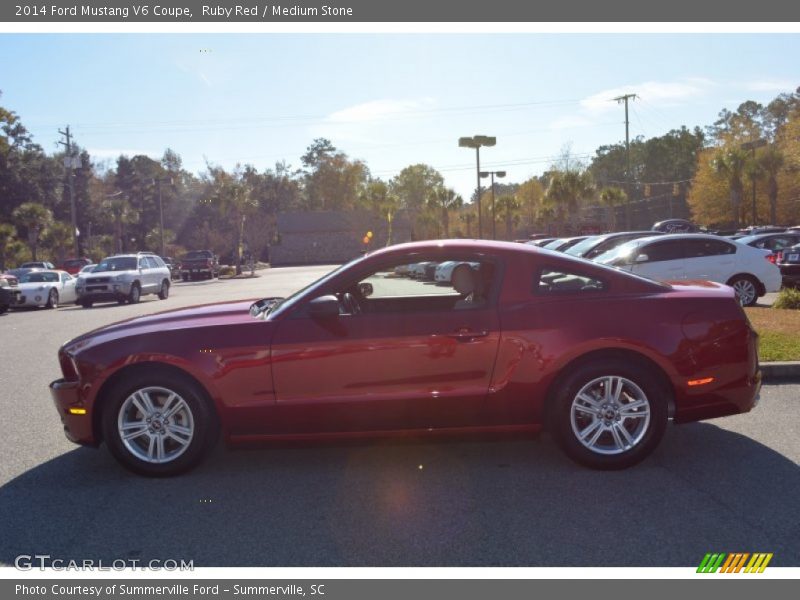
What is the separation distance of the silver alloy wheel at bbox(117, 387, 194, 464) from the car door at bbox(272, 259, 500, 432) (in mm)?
714

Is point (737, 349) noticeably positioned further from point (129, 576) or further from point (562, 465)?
point (129, 576)

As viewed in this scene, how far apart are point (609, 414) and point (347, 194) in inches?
4569

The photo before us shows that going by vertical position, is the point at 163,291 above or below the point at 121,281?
below

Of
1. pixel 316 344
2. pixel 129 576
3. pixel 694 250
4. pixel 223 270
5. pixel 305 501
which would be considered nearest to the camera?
pixel 129 576

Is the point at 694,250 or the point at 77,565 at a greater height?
the point at 694,250

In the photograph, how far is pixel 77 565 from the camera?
3816mm

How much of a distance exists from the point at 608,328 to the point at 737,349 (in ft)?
3.13

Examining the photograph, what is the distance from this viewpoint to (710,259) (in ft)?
48.9

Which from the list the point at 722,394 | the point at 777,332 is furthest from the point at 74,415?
the point at 777,332

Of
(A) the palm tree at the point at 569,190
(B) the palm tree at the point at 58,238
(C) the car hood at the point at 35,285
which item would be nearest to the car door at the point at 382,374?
(C) the car hood at the point at 35,285

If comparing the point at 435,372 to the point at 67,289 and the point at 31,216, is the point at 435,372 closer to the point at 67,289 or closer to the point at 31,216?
the point at 67,289

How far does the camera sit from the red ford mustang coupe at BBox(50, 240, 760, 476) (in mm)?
5031

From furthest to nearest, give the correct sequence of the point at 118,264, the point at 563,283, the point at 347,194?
1. the point at 347,194
2. the point at 118,264
3. the point at 563,283

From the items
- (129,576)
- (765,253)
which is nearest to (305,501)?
(129,576)
